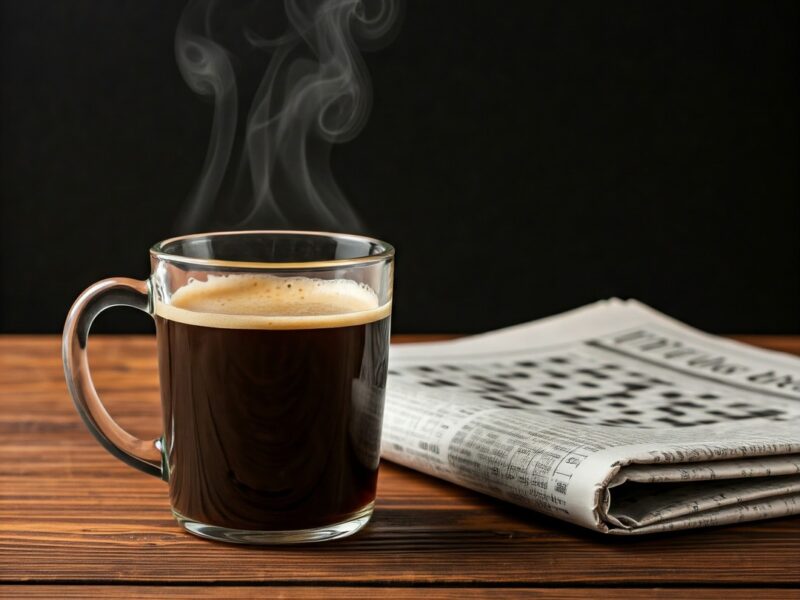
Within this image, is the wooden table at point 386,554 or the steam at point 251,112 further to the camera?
the steam at point 251,112

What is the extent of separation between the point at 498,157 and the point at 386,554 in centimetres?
180

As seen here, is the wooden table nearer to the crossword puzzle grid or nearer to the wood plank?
the wood plank

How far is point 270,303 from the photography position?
68cm

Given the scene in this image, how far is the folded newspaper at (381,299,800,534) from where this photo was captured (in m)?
0.68

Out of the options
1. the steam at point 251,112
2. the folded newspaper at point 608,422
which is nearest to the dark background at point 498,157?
the steam at point 251,112

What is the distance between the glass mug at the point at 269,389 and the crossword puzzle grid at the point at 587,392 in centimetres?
23

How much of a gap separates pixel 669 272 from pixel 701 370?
1442mm

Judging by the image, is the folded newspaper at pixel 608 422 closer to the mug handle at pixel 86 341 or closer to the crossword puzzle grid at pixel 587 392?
the crossword puzzle grid at pixel 587 392

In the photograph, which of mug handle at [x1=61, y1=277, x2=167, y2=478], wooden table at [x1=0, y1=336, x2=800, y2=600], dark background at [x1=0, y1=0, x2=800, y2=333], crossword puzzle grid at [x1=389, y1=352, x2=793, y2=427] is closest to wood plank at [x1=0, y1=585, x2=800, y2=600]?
wooden table at [x1=0, y1=336, x2=800, y2=600]

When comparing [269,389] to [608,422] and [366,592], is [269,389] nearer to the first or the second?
[366,592]

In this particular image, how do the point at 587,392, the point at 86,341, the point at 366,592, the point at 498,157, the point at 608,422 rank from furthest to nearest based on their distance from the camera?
the point at 498,157 → the point at 587,392 → the point at 608,422 → the point at 86,341 → the point at 366,592

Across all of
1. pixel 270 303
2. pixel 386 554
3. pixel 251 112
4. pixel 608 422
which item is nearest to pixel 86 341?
pixel 270 303

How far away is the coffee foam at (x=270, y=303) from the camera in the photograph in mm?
651

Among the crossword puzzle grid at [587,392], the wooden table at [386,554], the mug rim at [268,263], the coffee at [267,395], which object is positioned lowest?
the wooden table at [386,554]
